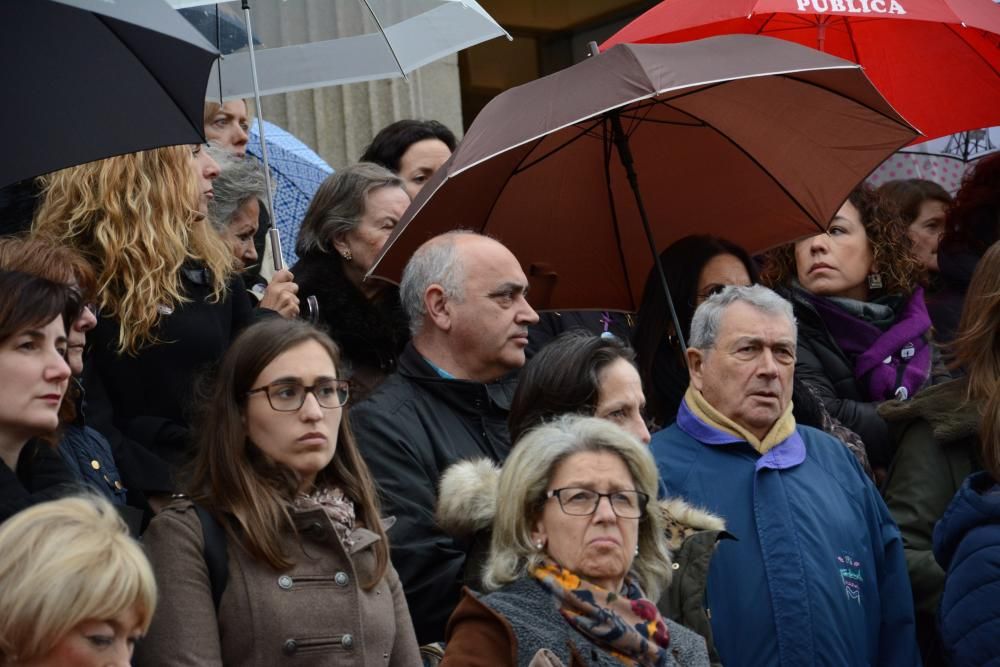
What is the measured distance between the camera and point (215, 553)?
4730 mm

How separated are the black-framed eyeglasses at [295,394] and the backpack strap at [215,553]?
1.32 feet

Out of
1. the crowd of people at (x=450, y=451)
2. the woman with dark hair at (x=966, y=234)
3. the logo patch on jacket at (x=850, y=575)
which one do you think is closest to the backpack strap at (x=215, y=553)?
the crowd of people at (x=450, y=451)

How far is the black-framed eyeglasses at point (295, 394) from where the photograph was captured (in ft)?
16.6

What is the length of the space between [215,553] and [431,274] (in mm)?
1751

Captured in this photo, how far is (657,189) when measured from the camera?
699cm

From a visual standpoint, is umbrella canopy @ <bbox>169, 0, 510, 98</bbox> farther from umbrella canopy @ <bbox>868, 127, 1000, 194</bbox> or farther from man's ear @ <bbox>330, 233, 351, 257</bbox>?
umbrella canopy @ <bbox>868, 127, 1000, 194</bbox>

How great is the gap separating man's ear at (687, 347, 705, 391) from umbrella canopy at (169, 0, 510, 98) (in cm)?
202

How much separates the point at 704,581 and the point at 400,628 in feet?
3.01

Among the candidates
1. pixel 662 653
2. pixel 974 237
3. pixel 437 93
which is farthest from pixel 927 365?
pixel 437 93

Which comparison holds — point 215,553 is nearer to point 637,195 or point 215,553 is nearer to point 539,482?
point 539,482

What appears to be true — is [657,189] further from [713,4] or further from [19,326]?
[19,326]

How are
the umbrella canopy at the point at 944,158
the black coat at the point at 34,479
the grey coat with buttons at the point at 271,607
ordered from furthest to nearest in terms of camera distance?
the umbrella canopy at the point at 944,158 < the grey coat with buttons at the point at 271,607 < the black coat at the point at 34,479

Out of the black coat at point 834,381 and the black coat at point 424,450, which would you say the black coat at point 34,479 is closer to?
the black coat at point 424,450

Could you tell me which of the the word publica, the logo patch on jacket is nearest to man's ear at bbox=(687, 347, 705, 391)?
the logo patch on jacket
